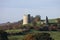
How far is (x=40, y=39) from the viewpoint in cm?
2439

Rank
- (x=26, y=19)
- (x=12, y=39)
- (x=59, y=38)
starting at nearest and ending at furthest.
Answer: (x=12, y=39) < (x=59, y=38) < (x=26, y=19)

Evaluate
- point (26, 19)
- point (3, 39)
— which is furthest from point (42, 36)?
point (26, 19)

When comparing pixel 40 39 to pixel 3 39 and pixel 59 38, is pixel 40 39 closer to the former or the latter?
pixel 3 39

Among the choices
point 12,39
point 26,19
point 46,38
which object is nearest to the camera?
point 46,38

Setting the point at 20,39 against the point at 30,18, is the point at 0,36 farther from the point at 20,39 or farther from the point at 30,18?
the point at 30,18

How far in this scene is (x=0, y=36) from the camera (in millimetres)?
24953

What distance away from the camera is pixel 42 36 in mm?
24531

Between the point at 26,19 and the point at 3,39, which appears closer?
the point at 3,39

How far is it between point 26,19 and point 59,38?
102 feet

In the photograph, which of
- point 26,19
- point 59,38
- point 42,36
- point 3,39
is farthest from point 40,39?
point 26,19

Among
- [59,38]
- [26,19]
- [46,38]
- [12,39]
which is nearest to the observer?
[46,38]

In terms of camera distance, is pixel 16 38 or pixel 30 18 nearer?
pixel 16 38

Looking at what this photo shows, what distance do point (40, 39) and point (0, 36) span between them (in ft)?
14.8

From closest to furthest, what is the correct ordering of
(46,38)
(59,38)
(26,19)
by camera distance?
(46,38) → (59,38) → (26,19)
